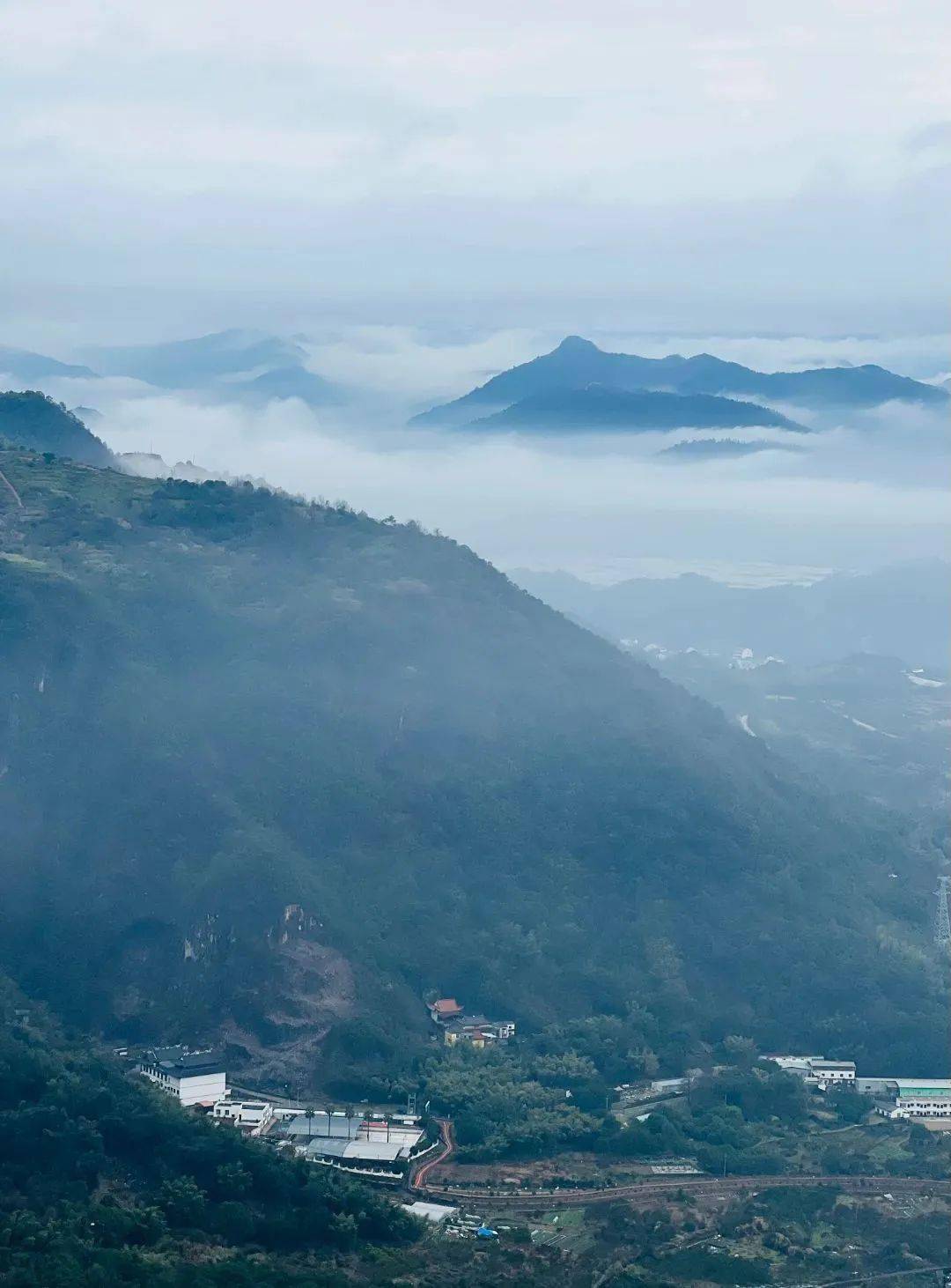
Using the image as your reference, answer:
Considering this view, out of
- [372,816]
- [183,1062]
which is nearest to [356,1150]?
[183,1062]

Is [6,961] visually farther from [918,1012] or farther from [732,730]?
[732,730]

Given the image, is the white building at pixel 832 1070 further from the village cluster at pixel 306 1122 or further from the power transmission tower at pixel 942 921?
the village cluster at pixel 306 1122

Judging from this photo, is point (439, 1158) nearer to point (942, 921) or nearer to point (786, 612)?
point (942, 921)

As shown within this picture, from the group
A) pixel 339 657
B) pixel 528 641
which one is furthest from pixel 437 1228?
pixel 528 641

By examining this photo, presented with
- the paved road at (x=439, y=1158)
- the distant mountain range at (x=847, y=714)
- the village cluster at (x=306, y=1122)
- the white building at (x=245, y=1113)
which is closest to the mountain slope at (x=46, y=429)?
the distant mountain range at (x=847, y=714)

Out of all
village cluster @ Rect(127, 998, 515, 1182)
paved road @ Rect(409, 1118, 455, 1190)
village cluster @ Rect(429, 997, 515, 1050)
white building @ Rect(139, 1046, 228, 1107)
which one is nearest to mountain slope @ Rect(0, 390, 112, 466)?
village cluster @ Rect(429, 997, 515, 1050)

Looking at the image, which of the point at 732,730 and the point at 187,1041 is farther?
the point at 732,730
